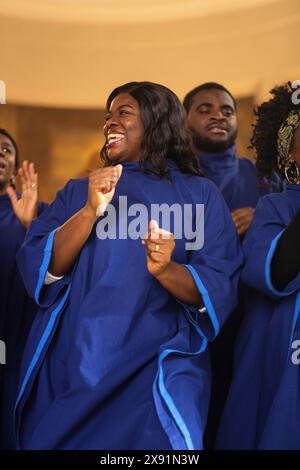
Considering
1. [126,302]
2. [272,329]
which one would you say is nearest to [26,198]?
[126,302]

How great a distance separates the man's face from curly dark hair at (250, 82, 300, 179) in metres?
0.52

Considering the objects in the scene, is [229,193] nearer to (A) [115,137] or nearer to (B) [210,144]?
(B) [210,144]

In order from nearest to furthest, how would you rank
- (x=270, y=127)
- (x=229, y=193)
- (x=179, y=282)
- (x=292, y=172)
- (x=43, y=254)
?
1. (x=179, y=282)
2. (x=43, y=254)
3. (x=292, y=172)
4. (x=270, y=127)
5. (x=229, y=193)

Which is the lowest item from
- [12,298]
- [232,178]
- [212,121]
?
[12,298]

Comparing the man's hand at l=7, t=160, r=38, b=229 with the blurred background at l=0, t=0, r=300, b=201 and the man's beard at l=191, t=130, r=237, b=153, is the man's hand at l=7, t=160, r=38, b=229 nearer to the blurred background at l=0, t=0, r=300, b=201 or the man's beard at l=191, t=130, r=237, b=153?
the man's beard at l=191, t=130, r=237, b=153

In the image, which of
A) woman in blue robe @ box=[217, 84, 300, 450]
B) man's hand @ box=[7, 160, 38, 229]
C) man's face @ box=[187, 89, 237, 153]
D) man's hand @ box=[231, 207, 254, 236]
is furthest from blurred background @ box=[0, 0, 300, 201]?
woman in blue robe @ box=[217, 84, 300, 450]

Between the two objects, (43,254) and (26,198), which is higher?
(26,198)

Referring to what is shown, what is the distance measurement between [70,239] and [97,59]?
3.28m

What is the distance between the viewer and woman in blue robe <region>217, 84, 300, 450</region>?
91.4 inches

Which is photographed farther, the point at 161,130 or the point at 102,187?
the point at 161,130

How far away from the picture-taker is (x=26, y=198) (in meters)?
3.02

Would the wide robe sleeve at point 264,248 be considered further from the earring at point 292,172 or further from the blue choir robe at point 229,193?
the blue choir robe at point 229,193

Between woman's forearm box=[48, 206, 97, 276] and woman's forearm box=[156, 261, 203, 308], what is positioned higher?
woman's forearm box=[48, 206, 97, 276]

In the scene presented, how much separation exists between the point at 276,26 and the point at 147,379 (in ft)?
11.4
